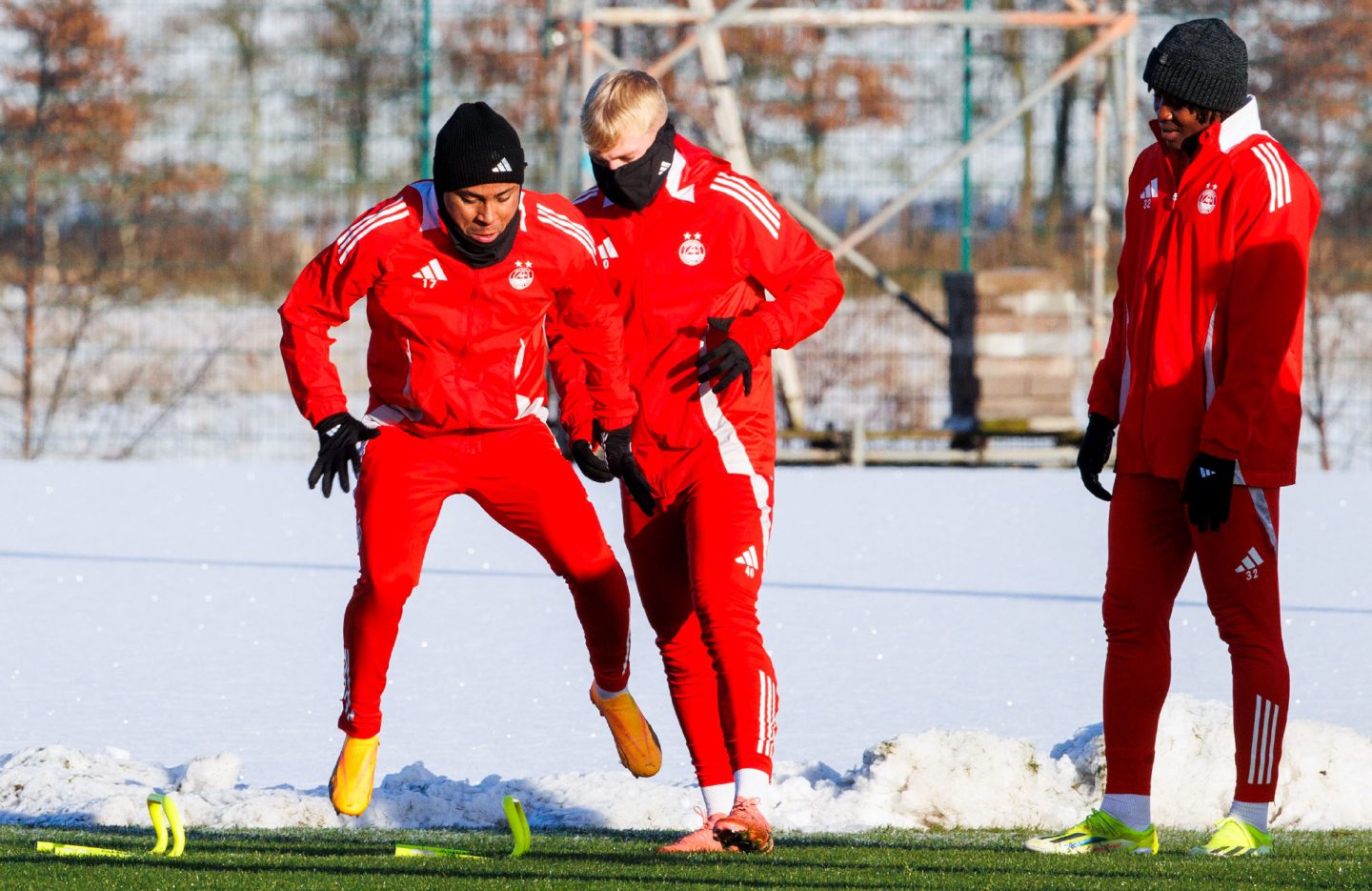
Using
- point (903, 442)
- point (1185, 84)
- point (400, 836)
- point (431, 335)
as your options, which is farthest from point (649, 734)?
point (903, 442)

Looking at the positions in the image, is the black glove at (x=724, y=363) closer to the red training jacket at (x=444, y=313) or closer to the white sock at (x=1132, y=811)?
the red training jacket at (x=444, y=313)

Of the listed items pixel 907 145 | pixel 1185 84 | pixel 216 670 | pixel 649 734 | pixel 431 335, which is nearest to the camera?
pixel 1185 84

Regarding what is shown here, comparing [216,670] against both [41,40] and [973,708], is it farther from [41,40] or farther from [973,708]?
[41,40]

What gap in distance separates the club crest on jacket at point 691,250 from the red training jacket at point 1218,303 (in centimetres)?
94

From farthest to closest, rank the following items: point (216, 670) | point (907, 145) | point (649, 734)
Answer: point (907, 145), point (216, 670), point (649, 734)

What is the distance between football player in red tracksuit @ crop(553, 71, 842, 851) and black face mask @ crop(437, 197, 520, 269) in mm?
212

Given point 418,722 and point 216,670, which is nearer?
point 418,722

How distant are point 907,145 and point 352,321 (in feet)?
14.8

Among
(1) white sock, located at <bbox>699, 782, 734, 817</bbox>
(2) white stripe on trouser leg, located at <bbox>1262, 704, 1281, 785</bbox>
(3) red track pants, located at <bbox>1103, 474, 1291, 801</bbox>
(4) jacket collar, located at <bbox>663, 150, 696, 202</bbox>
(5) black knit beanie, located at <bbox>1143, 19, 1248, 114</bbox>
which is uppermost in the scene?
(5) black knit beanie, located at <bbox>1143, 19, 1248, 114</bbox>

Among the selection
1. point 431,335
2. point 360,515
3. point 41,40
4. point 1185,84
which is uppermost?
point 41,40

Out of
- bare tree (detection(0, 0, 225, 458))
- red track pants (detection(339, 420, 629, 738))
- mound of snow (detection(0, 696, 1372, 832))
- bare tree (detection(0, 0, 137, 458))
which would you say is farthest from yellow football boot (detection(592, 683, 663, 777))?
bare tree (detection(0, 0, 137, 458))

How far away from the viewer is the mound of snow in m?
5.16

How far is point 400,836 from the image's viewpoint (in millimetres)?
4898

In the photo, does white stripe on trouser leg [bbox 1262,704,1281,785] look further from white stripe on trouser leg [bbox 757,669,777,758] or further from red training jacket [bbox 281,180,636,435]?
red training jacket [bbox 281,180,636,435]
